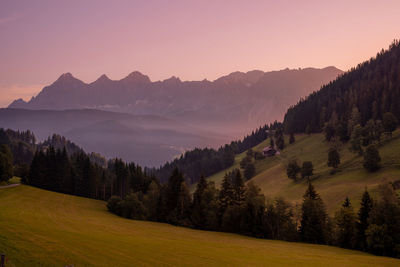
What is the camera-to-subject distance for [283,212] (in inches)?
2881

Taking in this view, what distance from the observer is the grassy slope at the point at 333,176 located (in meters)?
104

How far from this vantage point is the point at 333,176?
12825cm

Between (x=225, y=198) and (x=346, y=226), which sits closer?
(x=346, y=226)

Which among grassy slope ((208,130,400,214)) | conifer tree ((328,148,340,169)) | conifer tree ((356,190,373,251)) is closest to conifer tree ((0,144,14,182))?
grassy slope ((208,130,400,214))

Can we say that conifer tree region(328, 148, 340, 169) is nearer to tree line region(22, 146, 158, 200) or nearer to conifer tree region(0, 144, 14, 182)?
tree line region(22, 146, 158, 200)

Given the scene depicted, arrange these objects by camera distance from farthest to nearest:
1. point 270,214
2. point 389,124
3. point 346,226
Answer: point 389,124, point 270,214, point 346,226

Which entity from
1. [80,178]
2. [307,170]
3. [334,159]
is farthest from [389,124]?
[80,178]

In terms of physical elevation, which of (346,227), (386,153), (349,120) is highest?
(349,120)

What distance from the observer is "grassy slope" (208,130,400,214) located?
10431cm

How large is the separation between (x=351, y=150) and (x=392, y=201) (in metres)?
92.1


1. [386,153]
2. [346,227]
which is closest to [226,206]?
[346,227]

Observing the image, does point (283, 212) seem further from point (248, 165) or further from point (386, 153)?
point (248, 165)

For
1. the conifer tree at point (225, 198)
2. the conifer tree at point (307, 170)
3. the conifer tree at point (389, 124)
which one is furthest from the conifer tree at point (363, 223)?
the conifer tree at point (389, 124)

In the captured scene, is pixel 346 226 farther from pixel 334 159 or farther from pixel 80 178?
pixel 80 178
